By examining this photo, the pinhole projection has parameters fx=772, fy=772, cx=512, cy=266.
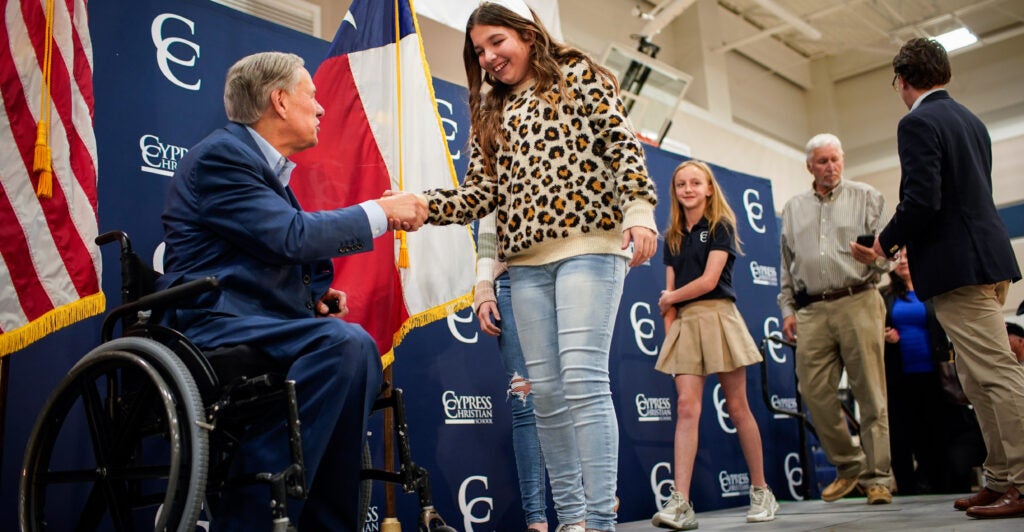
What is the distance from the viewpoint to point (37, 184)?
84.7 inches

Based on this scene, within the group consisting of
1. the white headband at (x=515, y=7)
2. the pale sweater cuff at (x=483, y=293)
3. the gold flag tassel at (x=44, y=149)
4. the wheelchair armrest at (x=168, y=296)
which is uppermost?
the white headband at (x=515, y=7)

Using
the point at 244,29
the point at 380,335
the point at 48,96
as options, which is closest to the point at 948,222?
the point at 380,335

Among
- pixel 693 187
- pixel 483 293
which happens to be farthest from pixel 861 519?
pixel 483 293

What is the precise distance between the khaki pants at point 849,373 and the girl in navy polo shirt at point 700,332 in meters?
0.65

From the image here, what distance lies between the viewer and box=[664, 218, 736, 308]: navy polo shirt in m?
3.30

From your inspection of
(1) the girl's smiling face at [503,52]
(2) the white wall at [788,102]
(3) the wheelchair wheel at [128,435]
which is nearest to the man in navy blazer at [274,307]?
(3) the wheelchair wheel at [128,435]

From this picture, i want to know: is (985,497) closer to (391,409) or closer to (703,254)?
(703,254)

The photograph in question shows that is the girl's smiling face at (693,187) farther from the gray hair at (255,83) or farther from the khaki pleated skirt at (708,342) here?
the gray hair at (255,83)

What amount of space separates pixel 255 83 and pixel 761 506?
2.43m

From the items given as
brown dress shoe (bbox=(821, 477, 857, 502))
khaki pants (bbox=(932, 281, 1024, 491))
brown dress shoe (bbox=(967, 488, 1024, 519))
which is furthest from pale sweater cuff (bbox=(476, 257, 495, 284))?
brown dress shoe (bbox=(821, 477, 857, 502))

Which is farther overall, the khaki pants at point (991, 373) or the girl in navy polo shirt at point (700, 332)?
the girl in navy polo shirt at point (700, 332)

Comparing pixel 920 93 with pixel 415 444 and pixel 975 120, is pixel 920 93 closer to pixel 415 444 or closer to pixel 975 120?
pixel 975 120

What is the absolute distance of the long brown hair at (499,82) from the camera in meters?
2.01

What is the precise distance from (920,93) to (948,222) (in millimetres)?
542
